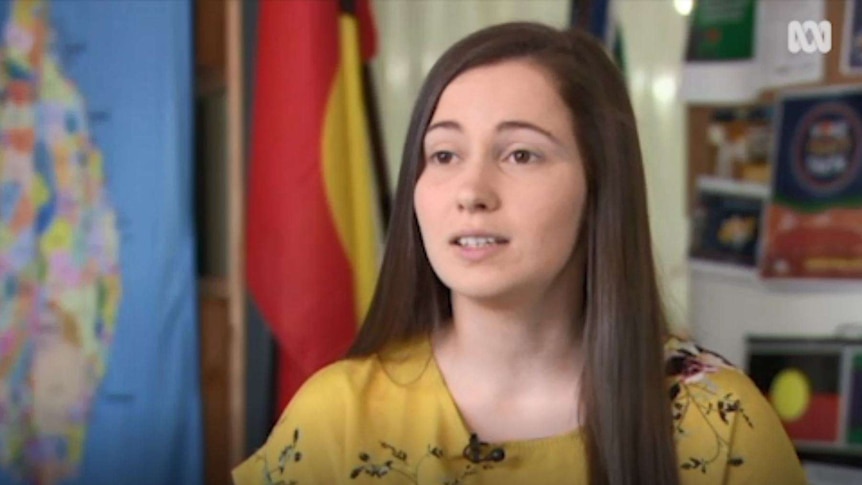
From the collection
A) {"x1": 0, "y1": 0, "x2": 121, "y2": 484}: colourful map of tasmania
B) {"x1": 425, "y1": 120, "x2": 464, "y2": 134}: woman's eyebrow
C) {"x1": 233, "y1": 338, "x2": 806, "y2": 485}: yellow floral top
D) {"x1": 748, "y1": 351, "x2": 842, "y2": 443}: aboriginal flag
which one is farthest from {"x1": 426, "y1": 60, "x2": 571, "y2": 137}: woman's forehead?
{"x1": 748, "y1": 351, "x2": 842, "y2": 443}: aboriginal flag

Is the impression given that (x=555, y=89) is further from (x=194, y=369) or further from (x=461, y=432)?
(x=194, y=369)

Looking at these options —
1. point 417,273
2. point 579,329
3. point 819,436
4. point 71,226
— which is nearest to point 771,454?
point 579,329

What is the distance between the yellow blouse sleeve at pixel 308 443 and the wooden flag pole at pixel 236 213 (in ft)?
1.58

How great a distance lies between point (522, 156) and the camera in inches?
28.6

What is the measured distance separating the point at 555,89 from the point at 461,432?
→ 299 mm

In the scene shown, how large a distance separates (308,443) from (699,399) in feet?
1.13

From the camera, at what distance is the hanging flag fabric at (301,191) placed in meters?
1.21

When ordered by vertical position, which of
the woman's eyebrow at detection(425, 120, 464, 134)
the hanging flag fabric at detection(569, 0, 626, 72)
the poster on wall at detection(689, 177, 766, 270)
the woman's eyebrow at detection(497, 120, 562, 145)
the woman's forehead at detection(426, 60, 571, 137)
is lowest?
the poster on wall at detection(689, 177, 766, 270)

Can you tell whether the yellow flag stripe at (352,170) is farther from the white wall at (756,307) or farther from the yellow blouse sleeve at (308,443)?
the white wall at (756,307)

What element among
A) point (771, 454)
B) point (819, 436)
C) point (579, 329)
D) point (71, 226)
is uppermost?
point (71, 226)

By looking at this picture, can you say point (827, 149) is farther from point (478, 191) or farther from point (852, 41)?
point (478, 191)

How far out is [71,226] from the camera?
117cm

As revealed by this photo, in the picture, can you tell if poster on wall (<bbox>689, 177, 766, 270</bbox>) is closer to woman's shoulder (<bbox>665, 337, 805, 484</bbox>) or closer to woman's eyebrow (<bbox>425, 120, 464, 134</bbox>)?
woman's shoulder (<bbox>665, 337, 805, 484</bbox>)

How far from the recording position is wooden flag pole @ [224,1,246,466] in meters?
1.24
